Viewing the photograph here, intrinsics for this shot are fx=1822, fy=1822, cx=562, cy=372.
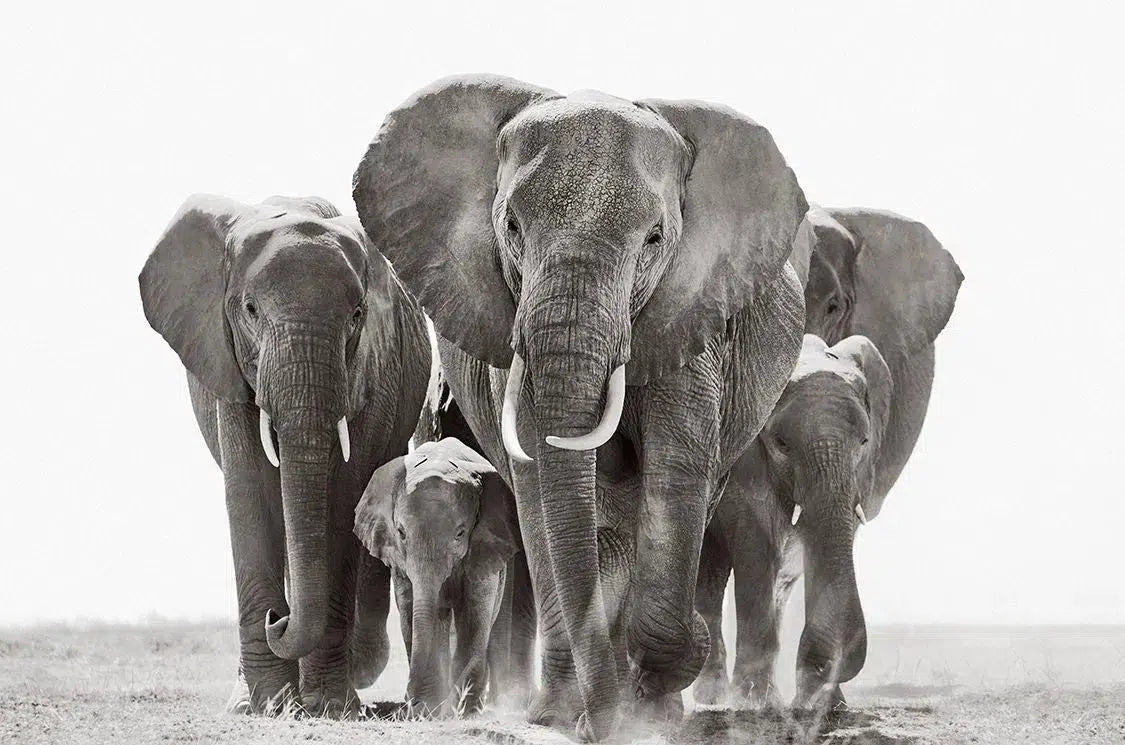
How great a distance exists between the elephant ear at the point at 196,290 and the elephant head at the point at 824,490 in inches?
109

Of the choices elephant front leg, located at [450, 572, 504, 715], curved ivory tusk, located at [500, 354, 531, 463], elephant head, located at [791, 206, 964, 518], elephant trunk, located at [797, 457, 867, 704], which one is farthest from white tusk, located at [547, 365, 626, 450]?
elephant head, located at [791, 206, 964, 518]

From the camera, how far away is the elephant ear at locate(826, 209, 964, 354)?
11891mm

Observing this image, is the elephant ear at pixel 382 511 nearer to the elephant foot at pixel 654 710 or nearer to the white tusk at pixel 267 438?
the white tusk at pixel 267 438

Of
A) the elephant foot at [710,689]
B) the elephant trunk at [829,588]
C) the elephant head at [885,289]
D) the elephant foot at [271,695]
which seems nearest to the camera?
the elephant foot at [271,695]

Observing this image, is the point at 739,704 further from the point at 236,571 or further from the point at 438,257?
the point at 438,257

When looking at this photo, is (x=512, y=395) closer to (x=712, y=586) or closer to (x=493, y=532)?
(x=493, y=532)

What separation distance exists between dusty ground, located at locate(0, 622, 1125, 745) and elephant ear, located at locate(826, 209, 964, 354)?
Result: 2339 millimetres

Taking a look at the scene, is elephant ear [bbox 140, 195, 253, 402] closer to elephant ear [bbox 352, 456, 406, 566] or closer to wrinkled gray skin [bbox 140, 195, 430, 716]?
wrinkled gray skin [bbox 140, 195, 430, 716]

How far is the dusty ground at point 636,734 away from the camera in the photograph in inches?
297

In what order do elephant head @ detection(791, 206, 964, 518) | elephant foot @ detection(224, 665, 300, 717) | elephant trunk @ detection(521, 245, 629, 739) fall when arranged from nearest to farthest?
elephant trunk @ detection(521, 245, 629, 739)
elephant foot @ detection(224, 665, 300, 717)
elephant head @ detection(791, 206, 964, 518)

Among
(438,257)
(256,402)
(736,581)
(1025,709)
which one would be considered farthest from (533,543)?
(1025,709)

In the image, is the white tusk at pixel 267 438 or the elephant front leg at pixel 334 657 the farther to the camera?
the elephant front leg at pixel 334 657

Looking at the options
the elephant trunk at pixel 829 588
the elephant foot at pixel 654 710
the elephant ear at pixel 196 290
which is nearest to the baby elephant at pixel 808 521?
the elephant trunk at pixel 829 588

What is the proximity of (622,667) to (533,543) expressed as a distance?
2.50ft
